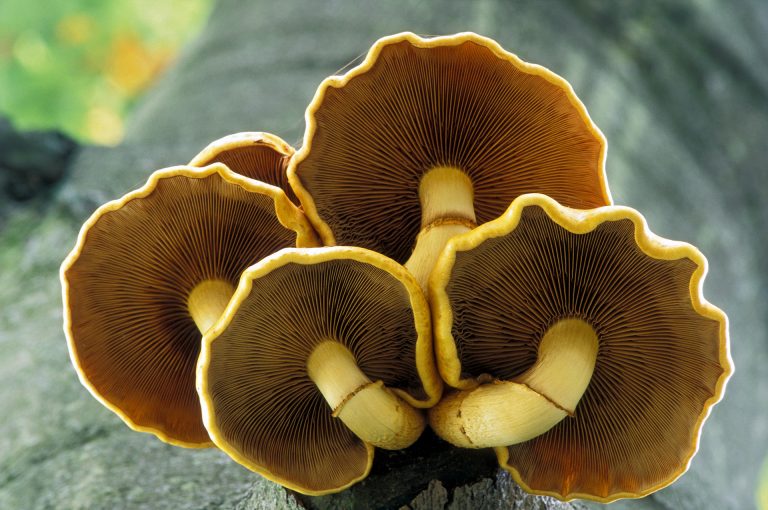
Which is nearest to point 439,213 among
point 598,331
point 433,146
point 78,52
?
point 433,146

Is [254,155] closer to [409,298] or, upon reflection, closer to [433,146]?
[433,146]

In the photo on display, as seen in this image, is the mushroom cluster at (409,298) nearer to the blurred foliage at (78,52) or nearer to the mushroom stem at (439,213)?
the mushroom stem at (439,213)

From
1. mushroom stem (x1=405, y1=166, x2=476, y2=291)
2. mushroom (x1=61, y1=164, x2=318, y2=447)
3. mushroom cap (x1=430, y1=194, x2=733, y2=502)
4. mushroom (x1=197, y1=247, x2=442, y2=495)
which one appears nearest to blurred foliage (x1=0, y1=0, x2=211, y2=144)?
mushroom (x1=61, y1=164, x2=318, y2=447)

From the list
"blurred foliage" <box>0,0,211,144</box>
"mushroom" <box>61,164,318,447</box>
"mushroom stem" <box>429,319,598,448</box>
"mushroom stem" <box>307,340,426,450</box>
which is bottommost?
"blurred foliage" <box>0,0,211,144</box>

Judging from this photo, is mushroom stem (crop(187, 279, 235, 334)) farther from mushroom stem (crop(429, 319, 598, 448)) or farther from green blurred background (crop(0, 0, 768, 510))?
green blurred background (crop(0, 0, 768, 510))

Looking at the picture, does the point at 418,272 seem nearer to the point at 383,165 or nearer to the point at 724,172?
the point at 383,165

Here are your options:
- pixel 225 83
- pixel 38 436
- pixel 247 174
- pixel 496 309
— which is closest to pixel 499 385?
pixel 496 309

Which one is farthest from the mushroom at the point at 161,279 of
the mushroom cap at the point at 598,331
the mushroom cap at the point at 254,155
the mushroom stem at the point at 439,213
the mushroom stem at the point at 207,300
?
the mushroom cap at the point at 598,331
